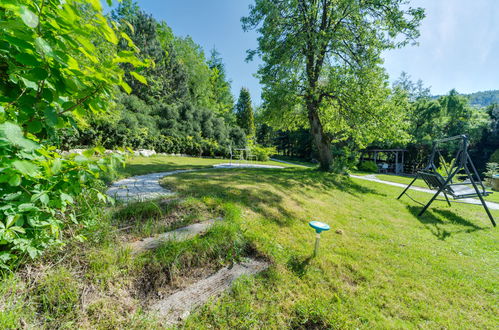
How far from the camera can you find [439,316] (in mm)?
1793

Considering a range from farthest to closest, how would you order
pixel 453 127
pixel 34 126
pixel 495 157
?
1. pixel 453 127
2. pixel 495 157
3. pixel 34 126

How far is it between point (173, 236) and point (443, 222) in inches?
231

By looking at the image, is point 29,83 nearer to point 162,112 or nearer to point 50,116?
point 50,116

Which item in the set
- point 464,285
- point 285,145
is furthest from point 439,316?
point 285,145

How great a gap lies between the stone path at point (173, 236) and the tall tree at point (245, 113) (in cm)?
2746

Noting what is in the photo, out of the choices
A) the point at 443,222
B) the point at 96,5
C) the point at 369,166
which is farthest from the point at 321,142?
the point at 369,166

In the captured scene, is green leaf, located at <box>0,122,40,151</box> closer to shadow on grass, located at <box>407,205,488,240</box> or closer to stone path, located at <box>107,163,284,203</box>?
stone path, located at <box>107,163,284,203</box>

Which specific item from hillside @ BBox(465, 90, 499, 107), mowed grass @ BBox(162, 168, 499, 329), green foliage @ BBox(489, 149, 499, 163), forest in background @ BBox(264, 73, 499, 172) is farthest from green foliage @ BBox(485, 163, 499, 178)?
hillside @ BBox(465, 90, 499, 107)

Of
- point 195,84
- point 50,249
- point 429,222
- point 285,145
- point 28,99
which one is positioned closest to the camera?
point 28,99

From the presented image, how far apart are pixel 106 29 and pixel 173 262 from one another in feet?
5.97

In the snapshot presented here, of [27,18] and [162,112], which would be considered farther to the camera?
[162,112]

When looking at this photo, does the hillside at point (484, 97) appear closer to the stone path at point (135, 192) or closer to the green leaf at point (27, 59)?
the stone path at point (135, 192)

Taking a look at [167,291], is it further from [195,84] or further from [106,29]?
[195,84]

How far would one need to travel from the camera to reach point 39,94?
3.13 feet
